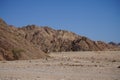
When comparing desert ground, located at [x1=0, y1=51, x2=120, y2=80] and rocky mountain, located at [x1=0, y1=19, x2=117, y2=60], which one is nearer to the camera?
desert ground, located at [x1=0, y1=51, x2=120, y2=80]

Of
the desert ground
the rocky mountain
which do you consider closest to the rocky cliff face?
the rocky mountain

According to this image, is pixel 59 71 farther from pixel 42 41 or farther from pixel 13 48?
pixel 42 41

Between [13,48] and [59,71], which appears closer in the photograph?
[59,71]

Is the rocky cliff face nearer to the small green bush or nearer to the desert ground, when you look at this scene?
the small green bush

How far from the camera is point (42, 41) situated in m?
119

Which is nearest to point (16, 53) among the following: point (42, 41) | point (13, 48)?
point (13, 48)

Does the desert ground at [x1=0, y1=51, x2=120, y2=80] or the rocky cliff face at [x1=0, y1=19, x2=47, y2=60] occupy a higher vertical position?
the rocky cliff face at [x1=0, y1=19, x2=47, y2=60]

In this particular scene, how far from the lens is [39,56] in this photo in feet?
144

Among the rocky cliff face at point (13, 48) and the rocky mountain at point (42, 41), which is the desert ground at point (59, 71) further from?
the rocky mountain at point (42, 41)

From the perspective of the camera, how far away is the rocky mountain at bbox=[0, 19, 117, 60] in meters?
42.1

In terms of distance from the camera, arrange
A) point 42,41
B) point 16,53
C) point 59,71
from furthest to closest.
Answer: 1. point 42,41
2. point 16,53
3. point 59,71

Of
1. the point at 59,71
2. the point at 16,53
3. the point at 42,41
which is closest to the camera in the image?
the point at 59,71

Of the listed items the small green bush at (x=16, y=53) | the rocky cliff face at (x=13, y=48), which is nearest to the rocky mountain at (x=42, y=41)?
the rocky cliff face at (x=13, y=48)

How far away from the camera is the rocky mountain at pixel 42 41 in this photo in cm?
4209
